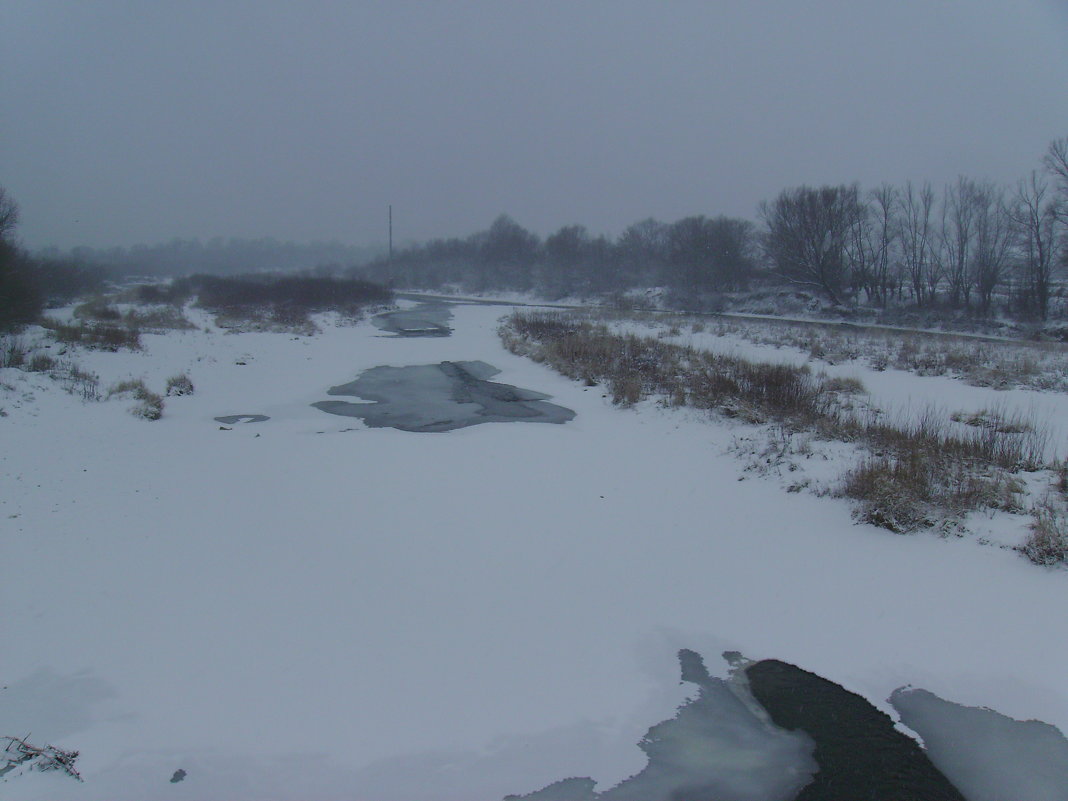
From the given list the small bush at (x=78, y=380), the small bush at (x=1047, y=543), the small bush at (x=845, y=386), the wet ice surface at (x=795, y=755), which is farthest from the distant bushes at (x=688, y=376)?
the small bush at (x=78, y=380)

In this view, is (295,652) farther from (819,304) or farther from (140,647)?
(819,304)

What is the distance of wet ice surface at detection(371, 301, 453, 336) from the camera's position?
29484 mm

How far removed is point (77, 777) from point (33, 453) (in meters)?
6.93

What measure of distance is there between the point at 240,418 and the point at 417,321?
77.1 ft

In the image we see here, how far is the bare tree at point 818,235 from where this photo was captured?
1806 inches

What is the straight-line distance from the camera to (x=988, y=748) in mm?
3869

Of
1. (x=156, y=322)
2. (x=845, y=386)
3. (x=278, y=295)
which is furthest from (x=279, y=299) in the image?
(x=845, y=386)

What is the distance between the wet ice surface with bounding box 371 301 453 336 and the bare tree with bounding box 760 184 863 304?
26463 millimetres

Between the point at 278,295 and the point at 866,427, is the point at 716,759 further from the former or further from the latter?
the point at 278,295

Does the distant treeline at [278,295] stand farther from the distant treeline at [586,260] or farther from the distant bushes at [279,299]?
the distant treeline at [586,260]

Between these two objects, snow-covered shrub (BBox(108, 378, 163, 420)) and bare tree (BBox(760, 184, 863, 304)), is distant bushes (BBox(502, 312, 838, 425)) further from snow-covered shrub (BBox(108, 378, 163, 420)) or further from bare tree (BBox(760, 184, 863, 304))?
bare tree (BBox(760, 184, 863, 304))

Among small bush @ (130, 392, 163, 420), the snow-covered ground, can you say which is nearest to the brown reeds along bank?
the snow-covered ground

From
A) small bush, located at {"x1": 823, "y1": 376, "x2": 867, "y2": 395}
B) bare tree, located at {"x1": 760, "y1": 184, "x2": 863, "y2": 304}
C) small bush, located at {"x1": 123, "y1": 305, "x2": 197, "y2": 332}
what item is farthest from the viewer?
bare tree, located at {"x1": 760, "y1": 184, "x2": 863, "y2": 304}

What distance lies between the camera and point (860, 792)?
141 inches
